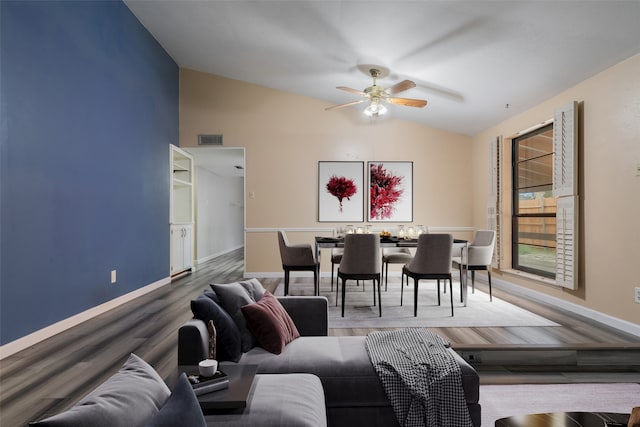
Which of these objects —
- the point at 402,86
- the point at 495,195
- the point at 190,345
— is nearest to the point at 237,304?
the point at 190,345

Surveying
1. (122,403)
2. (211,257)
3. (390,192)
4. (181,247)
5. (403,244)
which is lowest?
(211,257)

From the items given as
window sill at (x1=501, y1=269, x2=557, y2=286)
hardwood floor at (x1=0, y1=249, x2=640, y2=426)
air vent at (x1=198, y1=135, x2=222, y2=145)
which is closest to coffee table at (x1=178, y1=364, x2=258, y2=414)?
hardwood floor at (x1=0, y1=249, x2=640, y2=426)

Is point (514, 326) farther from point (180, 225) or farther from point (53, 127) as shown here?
point (180, 225)

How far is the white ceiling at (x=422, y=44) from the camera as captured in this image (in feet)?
9.93

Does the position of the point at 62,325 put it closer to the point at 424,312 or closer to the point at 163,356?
the point at 163,356

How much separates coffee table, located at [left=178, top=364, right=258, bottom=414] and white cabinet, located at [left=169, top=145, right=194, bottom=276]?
5.06 metres

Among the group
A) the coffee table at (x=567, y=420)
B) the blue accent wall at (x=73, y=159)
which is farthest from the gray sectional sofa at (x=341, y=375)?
the blue accent wall at (x=73, y=159)

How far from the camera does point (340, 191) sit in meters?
6.25

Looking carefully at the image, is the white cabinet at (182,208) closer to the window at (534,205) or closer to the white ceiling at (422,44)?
the white ceiling at (422,44)

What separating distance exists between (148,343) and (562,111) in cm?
476

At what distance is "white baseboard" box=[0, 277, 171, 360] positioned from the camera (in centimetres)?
272

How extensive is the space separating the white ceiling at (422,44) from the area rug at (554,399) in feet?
8.92

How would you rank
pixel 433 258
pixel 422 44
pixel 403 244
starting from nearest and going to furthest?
pixel 433 258 < pixel 422 44 < pixel 403 244

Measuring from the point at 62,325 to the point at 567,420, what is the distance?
3835 mm
